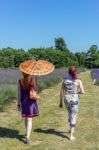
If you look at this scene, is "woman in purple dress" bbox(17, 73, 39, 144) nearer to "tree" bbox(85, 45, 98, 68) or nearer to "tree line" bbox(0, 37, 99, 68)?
"tree line" bbox(0, 37, 99, 68)

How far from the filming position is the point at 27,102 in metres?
11.4

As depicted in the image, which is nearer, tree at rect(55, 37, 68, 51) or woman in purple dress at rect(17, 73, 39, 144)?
woman in purple dress at rect(17, 73, 39, 144)

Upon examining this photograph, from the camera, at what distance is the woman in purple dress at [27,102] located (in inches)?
440

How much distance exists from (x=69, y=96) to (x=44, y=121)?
10.9 ft

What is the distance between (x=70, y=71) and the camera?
37.8 ft

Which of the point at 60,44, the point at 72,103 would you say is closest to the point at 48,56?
the point at 60,44

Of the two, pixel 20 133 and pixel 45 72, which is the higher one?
pixel 45 72

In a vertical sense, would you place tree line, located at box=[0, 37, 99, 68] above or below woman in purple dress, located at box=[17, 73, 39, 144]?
above

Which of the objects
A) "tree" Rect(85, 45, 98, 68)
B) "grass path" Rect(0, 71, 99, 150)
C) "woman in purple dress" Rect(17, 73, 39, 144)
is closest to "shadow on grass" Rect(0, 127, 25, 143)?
"grass path" Rect(0, 71, 99, 150)

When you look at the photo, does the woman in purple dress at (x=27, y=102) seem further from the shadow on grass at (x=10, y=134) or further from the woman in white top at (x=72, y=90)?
the woman in white top at (x=72, y=90)

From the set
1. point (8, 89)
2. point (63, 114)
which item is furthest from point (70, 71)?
point (8, 89)

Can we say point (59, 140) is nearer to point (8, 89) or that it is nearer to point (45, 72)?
point (45, 72)

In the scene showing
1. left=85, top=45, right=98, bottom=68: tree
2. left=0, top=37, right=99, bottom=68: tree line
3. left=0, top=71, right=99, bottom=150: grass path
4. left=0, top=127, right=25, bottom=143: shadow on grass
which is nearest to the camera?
left=0, top=71, right=99, bottom=150: grass path

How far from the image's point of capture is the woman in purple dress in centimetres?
1117
